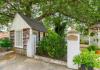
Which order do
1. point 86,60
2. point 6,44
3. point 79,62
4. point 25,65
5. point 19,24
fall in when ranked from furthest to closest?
point 6,44
point 19,24
point 25,65
point 79,62
point 86,60

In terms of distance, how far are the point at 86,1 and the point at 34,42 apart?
6425mm

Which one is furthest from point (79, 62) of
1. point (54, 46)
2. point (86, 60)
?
point (54, 46)

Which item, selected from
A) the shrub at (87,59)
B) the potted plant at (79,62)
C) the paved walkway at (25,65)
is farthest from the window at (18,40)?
the shrub at (87,59)

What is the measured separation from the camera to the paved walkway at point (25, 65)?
14297mm

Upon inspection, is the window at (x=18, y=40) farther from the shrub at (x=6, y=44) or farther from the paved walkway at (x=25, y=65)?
the paved walkway at (x=25, y=65)

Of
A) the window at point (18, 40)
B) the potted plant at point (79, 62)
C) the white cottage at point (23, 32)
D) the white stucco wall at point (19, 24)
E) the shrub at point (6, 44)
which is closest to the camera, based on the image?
the potted plant at point (79, 62)

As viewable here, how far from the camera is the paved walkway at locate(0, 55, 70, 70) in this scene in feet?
46.9

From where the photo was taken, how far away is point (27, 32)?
1886 cm

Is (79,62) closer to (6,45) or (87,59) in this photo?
(87,59)

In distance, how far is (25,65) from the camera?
1520 centimetres

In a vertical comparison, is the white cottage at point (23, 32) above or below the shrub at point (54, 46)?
above

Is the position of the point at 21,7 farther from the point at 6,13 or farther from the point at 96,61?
the point at 96,61

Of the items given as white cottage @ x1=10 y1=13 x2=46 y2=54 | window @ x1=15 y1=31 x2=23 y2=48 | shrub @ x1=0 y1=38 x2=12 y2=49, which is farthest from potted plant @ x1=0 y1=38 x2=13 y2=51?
window @ x1=15 y1=31 x2=23 y2=48

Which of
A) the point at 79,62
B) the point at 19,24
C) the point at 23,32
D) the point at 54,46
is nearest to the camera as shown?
the point at 79,62
